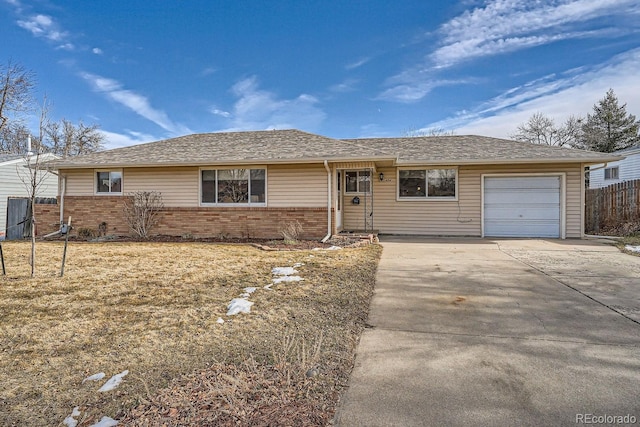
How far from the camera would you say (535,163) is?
10695 millimetres

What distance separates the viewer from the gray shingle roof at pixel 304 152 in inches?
396

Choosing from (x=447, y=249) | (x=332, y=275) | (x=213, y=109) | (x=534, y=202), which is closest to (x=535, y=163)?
(x=534, y=202)

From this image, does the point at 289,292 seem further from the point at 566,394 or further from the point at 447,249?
the point at 447,249

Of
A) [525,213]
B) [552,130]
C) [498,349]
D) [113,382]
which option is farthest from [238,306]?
[552,130]

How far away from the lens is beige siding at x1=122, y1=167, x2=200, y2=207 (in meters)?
11.3

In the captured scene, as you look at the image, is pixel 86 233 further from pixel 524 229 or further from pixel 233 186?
pixel 524 229

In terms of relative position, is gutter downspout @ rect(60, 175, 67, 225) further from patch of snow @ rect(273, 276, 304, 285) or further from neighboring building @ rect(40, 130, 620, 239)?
patch of snow @ rect(273, 276, 304, 285)

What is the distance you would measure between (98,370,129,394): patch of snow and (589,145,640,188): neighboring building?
22.0 m

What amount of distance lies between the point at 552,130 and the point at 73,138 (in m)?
45.0

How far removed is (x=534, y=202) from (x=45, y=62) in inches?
793

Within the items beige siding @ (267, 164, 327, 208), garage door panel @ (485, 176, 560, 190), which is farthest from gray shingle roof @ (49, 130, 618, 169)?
garage door panel @ (485, 176, 560, 190)

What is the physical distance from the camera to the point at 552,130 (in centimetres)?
3180

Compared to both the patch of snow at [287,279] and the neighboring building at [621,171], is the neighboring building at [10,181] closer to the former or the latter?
the patch of snow at [287,279]

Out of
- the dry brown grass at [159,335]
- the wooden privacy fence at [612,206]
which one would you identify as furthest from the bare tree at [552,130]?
the dry brown grass at [159,335]
